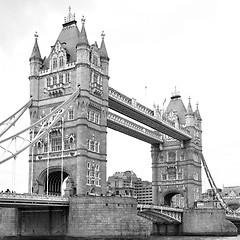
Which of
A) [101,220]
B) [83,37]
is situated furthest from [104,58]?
[101,220]

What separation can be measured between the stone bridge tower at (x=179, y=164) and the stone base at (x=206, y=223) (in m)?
9.61

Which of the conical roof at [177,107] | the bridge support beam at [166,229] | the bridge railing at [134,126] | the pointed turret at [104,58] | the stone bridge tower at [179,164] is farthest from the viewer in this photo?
the conical roof at [177,107]

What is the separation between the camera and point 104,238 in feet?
180

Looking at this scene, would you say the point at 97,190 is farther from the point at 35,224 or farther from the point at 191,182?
the point at 191,182

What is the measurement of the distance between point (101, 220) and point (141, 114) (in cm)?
2670

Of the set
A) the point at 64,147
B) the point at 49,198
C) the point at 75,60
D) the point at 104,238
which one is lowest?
the point at 104,238

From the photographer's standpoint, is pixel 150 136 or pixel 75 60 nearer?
pixel 75 60

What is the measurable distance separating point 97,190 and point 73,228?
392 inches

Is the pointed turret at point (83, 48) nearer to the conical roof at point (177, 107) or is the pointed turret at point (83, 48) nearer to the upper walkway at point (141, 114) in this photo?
the upper walkway at point (141, 114)

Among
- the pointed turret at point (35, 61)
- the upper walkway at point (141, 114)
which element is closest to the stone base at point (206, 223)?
the upper walkway at point (141, 114)

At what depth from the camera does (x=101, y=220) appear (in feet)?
184

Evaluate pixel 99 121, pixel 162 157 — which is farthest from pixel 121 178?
pixel 99 121

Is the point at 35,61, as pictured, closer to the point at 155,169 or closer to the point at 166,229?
the point at 166,229

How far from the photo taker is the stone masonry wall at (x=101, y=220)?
182 ft
